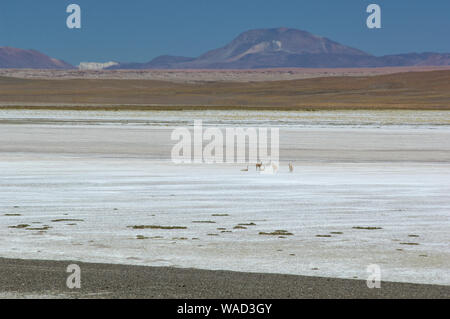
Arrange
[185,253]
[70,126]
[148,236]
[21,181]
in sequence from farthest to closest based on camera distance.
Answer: [70,126], [21,181], [148,236], [185,253]

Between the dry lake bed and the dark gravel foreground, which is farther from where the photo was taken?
the dry lake bed

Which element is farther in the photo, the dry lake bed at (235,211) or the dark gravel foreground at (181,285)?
the dry lake bed at (235,211)

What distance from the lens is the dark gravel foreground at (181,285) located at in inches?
347

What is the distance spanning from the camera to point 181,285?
9.27 meters

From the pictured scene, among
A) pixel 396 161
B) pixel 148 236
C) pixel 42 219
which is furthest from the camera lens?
pixel 396 161

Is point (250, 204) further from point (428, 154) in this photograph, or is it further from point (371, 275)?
point (428, 154)

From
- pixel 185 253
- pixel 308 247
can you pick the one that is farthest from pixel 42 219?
pixel 308 247

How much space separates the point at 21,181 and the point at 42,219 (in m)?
6.66

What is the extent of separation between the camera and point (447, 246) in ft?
40.4

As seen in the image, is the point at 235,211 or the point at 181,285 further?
the point at 235,211

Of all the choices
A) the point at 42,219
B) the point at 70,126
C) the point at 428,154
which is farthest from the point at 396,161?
the point at 70,126

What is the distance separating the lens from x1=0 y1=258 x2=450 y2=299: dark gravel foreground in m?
8.81

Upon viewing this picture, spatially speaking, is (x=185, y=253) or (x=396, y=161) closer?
(x=185, y=253)
